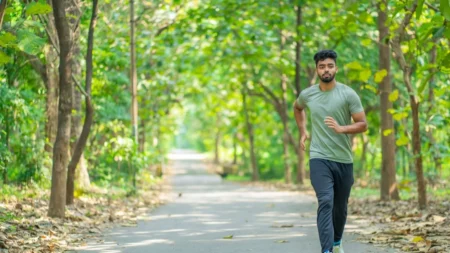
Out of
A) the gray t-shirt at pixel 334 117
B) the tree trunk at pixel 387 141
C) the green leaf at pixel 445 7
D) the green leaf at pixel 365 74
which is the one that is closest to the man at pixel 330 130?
the gray t-shirt at pixel 334 117

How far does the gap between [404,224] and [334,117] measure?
431cm

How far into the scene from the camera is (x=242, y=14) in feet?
70.4

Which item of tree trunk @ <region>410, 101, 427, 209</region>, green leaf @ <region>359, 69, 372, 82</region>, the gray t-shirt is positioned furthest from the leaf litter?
green leaf @ <region>359, 69, 372, 82</region>

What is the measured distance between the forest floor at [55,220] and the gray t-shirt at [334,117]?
3.44m

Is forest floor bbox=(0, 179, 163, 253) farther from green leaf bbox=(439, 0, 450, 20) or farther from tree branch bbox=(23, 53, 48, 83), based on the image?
green leaf bbox=(439, 0, 450, 20)

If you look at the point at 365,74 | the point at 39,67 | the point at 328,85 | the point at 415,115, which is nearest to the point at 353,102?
the point at 328,85

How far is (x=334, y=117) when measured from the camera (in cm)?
762

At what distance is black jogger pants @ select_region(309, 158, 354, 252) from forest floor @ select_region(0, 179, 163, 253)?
10.8 ft

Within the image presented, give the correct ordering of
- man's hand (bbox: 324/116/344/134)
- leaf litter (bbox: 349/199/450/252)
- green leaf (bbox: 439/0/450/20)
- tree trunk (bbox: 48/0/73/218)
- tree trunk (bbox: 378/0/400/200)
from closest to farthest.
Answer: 1. green leaf (bbox: 439/0/450/20)
2. man's hand (bbox: 324/116/344/134)
3. leaf litter (bbox: 349/199/450/252)
4. tree trunk (bbox: 48/0/73/218)
5. tree trunk (bbox: 378/0/400/200)

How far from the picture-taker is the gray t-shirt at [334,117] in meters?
7.62

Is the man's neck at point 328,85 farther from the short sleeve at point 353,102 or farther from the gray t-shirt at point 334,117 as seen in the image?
the short sleeve at point 353,102

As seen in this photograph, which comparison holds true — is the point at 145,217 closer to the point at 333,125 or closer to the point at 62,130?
the point at 62,130

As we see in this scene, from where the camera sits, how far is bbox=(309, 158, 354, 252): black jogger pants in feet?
24.1

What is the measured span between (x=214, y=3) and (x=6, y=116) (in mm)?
7595
